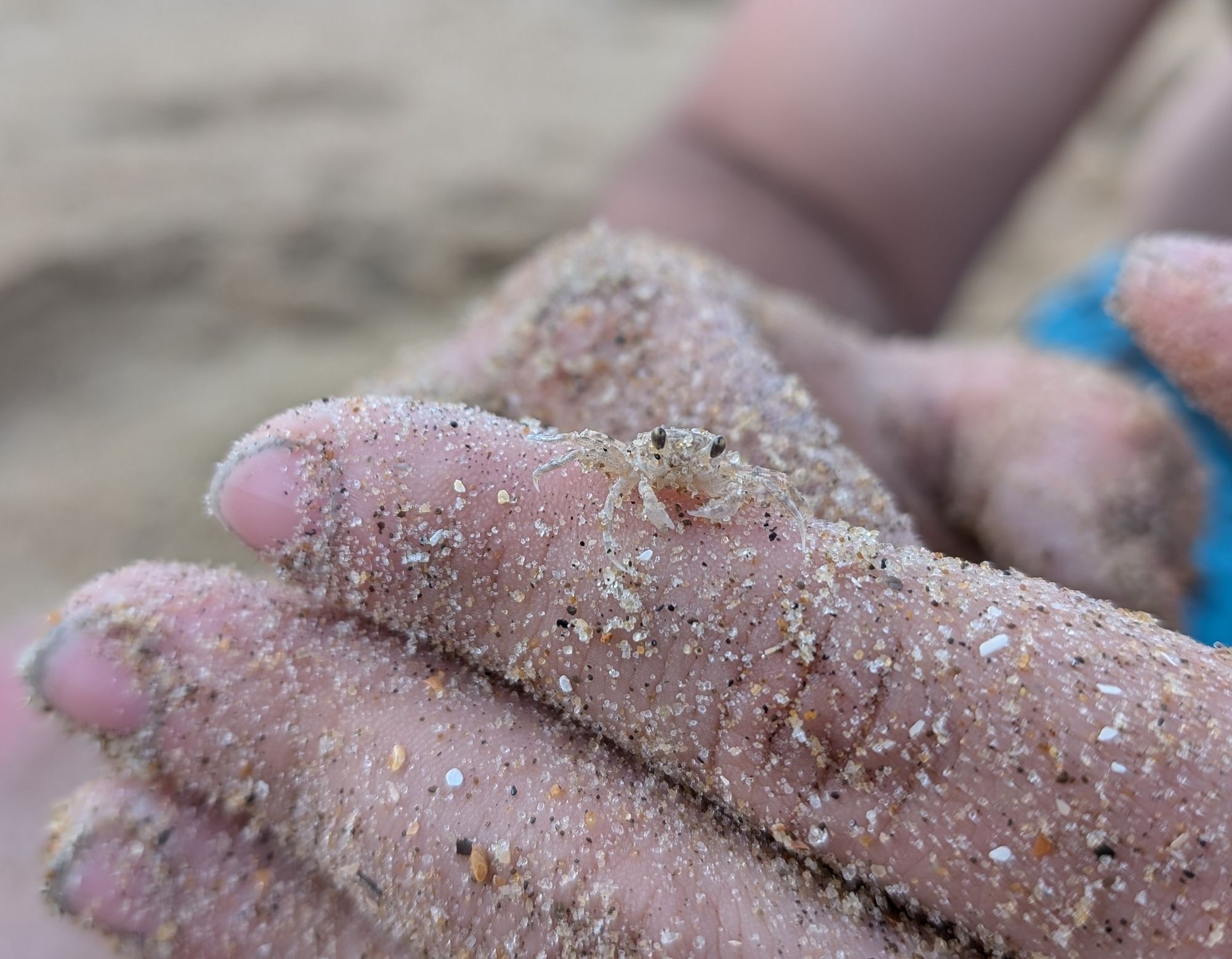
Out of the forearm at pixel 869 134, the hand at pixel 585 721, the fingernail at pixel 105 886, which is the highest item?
the forearm at pixel 869 134

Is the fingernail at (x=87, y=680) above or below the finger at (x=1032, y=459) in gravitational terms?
below

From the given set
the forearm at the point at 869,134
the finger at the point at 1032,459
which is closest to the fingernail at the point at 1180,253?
the finger at the point at 1032,459

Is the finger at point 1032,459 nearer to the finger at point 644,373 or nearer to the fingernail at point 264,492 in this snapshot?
the finger at point 644,373

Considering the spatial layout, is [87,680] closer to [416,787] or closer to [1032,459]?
[416,787]

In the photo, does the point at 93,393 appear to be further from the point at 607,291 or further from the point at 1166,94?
the point at 1166,94

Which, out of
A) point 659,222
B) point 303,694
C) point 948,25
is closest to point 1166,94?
point 948,25

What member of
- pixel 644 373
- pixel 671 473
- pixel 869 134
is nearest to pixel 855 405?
pixel 644 373
